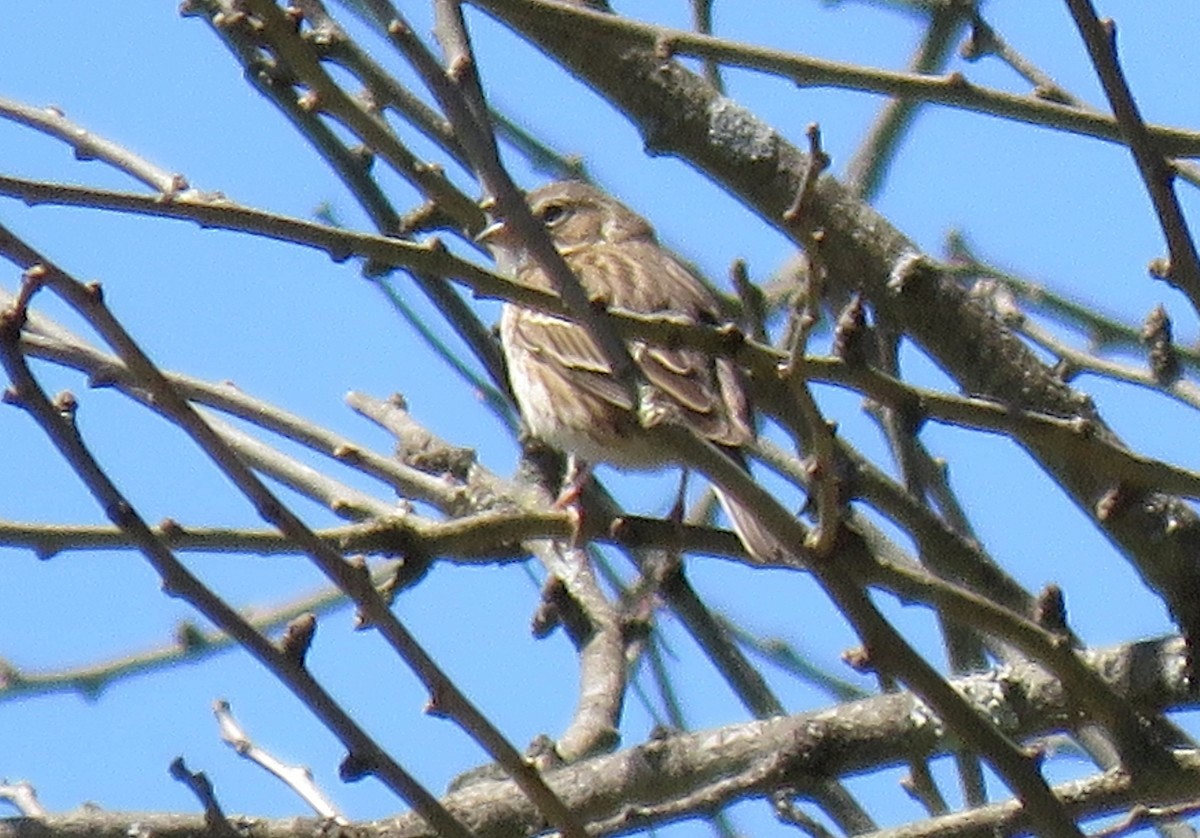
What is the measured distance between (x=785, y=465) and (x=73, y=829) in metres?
1.88

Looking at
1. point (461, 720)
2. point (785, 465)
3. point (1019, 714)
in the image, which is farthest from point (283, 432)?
point (461, 720)

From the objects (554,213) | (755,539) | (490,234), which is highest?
Result: (554,213)

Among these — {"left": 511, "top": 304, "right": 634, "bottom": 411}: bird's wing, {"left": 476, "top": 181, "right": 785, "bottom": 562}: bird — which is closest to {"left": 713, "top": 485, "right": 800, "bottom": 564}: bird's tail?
{"left": 476, "top": 181, "right": 785, "bottom": 562}: bird

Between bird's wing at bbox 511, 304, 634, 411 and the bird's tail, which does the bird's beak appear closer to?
the bird's tail

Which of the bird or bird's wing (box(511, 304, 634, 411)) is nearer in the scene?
the bird

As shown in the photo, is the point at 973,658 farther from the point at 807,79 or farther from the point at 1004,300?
the point at 807,79

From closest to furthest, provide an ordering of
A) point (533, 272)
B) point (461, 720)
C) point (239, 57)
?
point (461, 720) → point (239, 57) → point (533, 272)

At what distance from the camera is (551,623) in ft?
15.0

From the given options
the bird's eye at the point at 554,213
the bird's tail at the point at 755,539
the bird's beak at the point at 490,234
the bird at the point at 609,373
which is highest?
the bird's eye at the point at 554,213

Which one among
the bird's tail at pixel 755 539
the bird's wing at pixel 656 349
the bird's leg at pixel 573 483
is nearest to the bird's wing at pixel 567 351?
the bird's wing at pixel 656 349

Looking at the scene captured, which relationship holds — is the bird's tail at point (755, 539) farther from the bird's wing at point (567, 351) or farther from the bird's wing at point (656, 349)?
the bird's wing at point (567, 351)

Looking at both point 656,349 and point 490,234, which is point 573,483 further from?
point 490,234

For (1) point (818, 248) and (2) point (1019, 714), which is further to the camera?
(2) point (1019, 714)

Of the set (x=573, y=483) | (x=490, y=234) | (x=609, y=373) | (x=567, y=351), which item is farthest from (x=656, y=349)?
(x=567, y=351)
